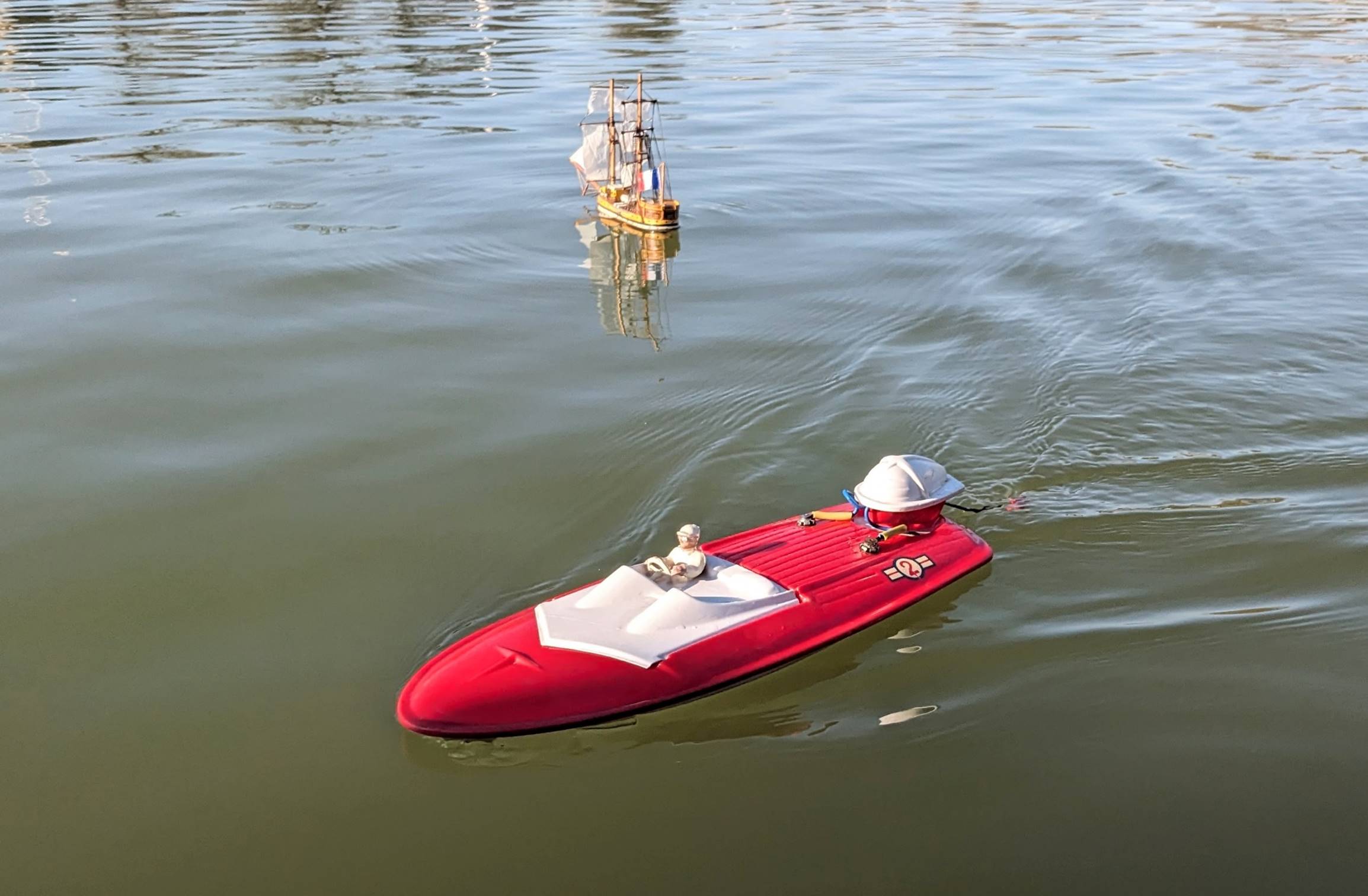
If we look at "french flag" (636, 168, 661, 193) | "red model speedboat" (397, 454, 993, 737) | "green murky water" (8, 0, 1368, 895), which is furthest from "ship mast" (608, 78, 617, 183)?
"red model speedboat" (397, 454, 993, 737)

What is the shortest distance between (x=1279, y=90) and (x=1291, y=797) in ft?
117

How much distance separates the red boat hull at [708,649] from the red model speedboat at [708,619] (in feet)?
0.04

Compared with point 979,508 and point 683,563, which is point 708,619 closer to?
point 683,563

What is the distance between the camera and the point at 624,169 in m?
28.2

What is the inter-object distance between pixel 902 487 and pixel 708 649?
10.2ft

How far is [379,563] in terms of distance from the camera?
13.9 meters

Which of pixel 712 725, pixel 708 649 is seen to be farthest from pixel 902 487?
pixel 712 725

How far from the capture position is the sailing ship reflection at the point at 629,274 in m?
21.3

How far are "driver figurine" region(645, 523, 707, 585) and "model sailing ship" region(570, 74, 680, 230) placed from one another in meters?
14.6

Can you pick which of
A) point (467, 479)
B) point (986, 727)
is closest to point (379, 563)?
point (467, 479)

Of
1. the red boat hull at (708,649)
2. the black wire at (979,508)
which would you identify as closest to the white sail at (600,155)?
the black wire at (979,508)

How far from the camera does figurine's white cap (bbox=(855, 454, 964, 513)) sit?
13320 millimetres

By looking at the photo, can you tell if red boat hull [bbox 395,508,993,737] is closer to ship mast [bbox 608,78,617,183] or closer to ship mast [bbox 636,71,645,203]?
ship mast [bbox 636,71,645,203]

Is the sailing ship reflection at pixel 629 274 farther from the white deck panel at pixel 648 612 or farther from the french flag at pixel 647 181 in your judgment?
the white deck panel at pixel 648 612
